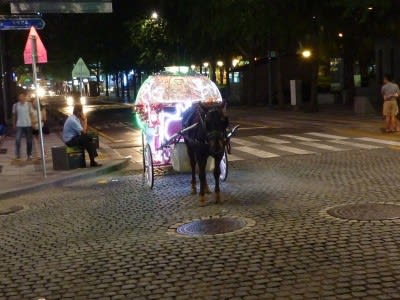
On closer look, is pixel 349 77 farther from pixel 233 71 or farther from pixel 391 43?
pixel 233 71

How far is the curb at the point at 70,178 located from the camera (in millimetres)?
11508

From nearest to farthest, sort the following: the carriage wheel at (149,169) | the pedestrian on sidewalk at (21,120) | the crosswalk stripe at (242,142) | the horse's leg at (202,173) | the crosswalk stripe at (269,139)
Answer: the horse's leg at (202,173), the carriage wheel at (149,169), the pedestrian on sidewalk at (21,120), the crosswalk stripe at (242,142), the crosswalk stripe at (269,139)

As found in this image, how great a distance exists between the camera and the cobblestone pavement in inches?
221

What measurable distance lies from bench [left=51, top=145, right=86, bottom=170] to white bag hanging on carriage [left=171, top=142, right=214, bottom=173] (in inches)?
112

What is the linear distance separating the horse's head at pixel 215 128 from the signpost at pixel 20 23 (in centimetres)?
583

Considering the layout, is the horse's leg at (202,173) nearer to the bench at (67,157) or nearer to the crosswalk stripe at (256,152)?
the bench at (67,157)

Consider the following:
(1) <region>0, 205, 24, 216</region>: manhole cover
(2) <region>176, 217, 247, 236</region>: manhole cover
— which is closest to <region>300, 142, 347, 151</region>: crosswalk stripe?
(2) <region>176, 217, 247, 236</region>: manhole cover

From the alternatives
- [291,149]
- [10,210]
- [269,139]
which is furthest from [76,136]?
[269,139]

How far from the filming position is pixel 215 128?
29.8 ft

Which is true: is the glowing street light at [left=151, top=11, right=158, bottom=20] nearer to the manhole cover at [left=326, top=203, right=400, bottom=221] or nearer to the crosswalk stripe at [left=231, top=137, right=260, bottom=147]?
the crosswalk stripe at [left=231, top=137, right=260, bottom=147]

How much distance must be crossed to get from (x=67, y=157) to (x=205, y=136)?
18.3 feet

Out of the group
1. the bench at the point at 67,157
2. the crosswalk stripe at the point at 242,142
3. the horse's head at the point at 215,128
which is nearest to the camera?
the horse's head at the point at 215,128

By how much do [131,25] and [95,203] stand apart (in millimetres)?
40405

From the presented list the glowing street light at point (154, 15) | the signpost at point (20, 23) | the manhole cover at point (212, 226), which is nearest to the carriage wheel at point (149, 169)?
the manhole cover at point (212, 226)
